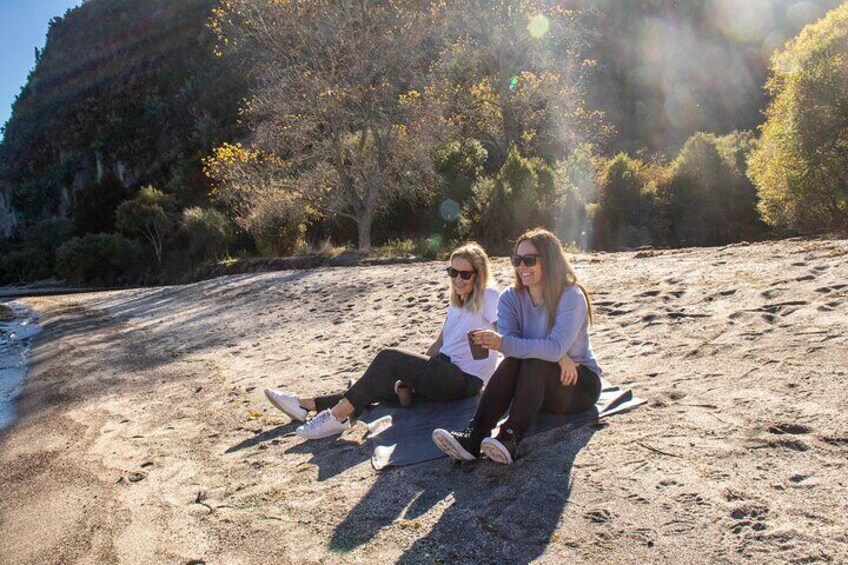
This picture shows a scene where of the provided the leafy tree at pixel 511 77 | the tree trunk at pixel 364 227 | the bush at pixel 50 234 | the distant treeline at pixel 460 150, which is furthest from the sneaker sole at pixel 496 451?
the bush at pixel 50 234

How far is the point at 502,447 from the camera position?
3.40 metres

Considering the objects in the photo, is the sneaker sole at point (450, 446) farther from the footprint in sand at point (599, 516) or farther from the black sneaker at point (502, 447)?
the footprint in sand at point (599, 516)

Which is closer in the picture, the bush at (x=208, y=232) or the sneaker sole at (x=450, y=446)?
the sneaker sole at (x=450, y=446)

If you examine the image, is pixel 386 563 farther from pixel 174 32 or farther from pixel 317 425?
pixel 174 32

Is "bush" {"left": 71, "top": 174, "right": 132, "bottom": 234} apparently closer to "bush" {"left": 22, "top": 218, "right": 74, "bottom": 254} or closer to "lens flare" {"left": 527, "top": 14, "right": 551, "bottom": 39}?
"bush" {"left": 22, "top": 218, "right": 74, "bottom": 254}

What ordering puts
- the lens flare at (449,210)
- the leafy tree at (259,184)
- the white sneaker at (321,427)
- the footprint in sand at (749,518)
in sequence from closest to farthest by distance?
the footprint in sand at (749,518), the white sneaker at (321,427), the leafy tree at (259,184), the lens flare at (449,210)

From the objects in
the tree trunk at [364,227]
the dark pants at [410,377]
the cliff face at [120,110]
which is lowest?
the dark pants at [410,377]

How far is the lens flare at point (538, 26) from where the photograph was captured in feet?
71.2

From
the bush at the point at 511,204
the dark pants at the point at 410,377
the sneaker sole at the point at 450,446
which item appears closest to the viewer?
the sneaker sole at the point at 450,446

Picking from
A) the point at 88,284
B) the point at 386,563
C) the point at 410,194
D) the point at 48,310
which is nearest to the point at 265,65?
the point at 410,194

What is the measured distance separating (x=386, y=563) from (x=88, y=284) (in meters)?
40.3

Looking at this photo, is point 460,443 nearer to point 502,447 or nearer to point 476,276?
point 502,447

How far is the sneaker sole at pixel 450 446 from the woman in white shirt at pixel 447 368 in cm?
99

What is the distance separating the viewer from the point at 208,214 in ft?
93.6
